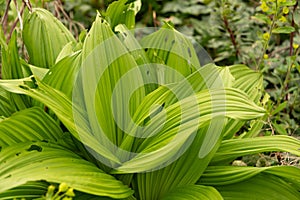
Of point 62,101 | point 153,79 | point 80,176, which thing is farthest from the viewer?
point 153,79

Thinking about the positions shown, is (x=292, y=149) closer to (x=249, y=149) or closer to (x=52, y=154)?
(x=249, y=149)

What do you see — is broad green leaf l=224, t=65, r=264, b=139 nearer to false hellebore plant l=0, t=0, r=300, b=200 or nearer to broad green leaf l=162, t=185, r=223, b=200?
false hellebore plant l=0, t=0, r=300, b=200

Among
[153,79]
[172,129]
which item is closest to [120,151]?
[172,129]

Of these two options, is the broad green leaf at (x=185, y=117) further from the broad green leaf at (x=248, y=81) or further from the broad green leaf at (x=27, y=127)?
the broad green leaf at (x=248, y=81)

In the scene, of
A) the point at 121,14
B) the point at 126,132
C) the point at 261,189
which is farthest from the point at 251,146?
the point at 121,14

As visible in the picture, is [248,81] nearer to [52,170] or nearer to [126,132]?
[126,132]

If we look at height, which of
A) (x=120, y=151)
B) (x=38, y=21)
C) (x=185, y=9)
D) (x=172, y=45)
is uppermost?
(x=38, y=21)

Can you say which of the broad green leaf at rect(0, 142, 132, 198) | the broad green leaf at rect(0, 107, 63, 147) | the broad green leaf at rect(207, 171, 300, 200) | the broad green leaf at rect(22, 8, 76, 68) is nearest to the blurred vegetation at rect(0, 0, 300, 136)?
the broad green leaf at rect(22, 8, 76, 68)
